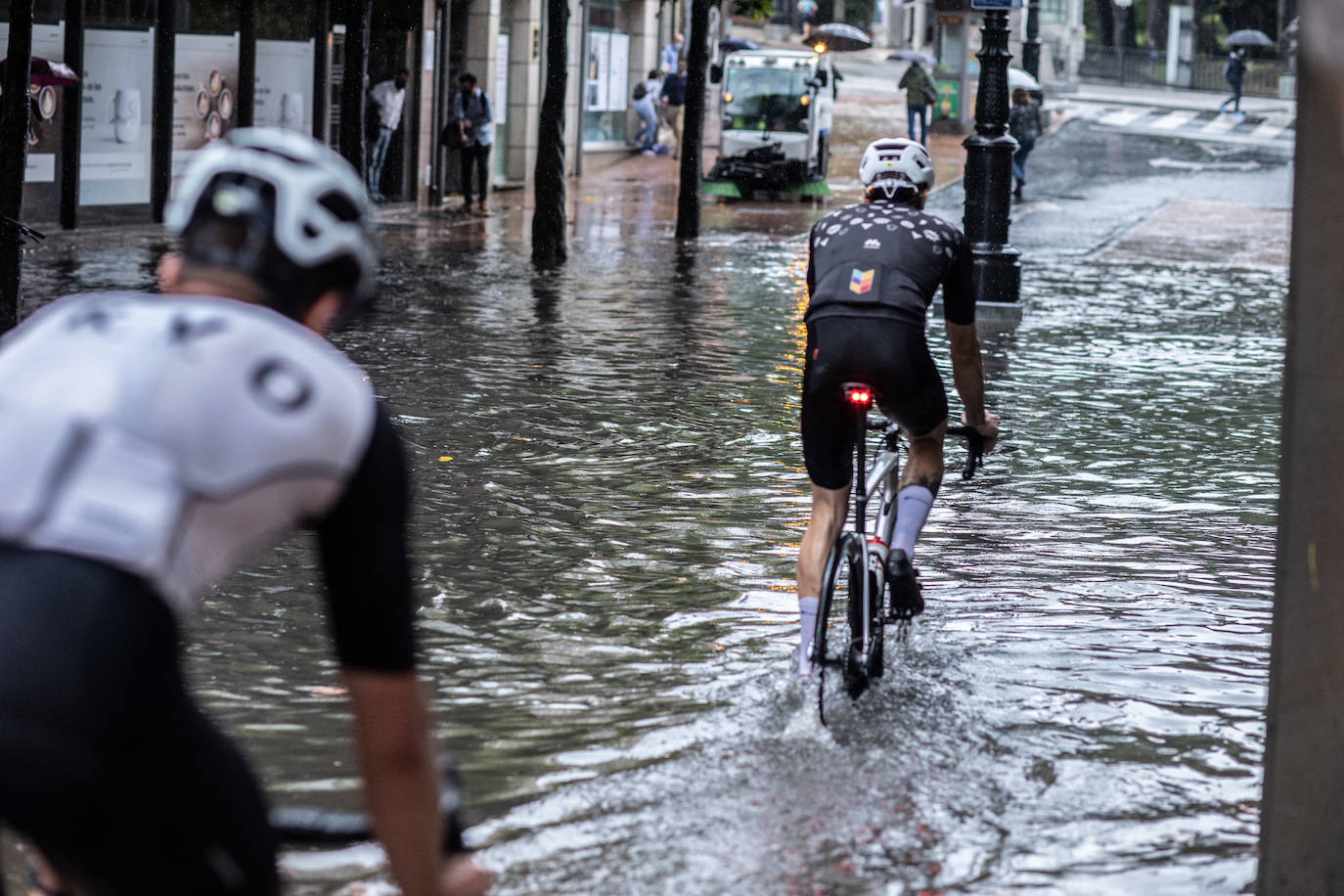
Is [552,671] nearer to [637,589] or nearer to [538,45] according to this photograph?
[637,589]

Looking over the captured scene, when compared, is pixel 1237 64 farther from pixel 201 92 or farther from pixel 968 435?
pixel 968 435

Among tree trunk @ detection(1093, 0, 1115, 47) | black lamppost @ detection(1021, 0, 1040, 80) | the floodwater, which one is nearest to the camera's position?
the floodwater

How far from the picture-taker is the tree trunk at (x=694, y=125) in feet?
73.5

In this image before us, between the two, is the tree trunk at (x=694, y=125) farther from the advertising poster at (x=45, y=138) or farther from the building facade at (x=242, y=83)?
the advertising poster at (x=45, y=138)

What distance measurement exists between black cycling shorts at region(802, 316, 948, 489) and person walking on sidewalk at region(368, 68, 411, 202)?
2094cm

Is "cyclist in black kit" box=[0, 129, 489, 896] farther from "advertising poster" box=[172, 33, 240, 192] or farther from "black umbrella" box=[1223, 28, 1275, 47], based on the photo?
"black umbrella" box=[1223, 28, 1275, 47]

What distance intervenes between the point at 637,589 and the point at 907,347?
1.80m

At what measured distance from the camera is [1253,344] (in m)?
14.8

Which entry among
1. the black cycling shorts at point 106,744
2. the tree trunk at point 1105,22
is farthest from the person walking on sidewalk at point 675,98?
the tree trunk at point 1105,22

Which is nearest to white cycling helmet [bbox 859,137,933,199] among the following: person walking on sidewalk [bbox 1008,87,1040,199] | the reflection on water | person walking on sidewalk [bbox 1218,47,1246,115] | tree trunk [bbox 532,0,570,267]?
the reflection on water

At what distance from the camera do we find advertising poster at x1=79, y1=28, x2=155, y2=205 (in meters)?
20.7

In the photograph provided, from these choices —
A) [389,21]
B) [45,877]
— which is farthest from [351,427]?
[389,21]

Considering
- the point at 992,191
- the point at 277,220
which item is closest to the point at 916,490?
the point at 277,220

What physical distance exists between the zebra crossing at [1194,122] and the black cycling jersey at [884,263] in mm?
35060
